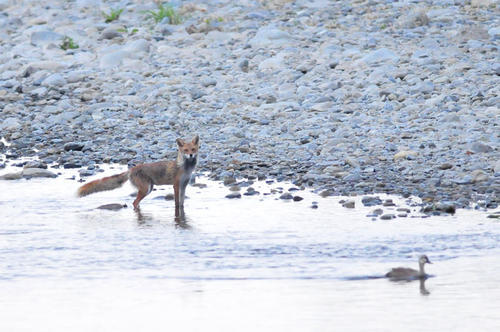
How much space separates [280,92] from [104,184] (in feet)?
18.0

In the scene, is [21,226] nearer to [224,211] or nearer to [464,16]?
[224,211]

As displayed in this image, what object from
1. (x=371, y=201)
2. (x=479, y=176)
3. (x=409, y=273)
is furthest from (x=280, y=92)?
(x=409, y=273)

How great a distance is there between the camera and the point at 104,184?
1569 cm

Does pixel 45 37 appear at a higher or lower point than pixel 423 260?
higher

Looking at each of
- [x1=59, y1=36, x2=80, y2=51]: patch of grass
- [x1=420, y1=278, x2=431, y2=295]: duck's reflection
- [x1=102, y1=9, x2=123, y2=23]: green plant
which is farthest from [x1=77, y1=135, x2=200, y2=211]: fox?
[x1=102, y1=9, x2=123, y2=23]: green plant

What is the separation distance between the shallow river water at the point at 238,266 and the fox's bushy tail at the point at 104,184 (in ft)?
0.54

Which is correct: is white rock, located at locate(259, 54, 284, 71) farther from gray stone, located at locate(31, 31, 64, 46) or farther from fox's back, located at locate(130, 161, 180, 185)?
fox's back, located at locate(130, 161, 180, 185)

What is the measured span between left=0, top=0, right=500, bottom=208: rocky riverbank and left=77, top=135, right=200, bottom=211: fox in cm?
126

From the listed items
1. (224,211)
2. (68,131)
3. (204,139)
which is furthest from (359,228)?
(68,131)

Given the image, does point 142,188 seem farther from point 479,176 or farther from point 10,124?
point 10,124

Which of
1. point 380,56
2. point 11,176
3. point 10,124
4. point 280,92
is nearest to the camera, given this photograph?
point 11,176

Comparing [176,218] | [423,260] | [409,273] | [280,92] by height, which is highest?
[280,92]

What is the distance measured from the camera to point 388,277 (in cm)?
1089

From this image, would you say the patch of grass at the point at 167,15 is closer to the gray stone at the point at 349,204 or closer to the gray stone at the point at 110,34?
the gray stone at the point at 110,34
